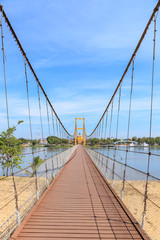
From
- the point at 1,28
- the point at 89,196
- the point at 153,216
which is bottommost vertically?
the point at 153,216

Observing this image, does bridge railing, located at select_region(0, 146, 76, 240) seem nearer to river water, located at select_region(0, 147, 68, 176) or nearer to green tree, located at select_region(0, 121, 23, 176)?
river water, located at select_region(0, 147, 68, 176)

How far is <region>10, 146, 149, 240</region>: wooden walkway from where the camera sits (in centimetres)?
279

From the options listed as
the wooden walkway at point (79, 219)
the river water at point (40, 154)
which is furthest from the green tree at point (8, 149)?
the wooden walkway at point (79, 219)

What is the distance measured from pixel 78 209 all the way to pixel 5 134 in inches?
648

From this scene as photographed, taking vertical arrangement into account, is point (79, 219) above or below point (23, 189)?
above

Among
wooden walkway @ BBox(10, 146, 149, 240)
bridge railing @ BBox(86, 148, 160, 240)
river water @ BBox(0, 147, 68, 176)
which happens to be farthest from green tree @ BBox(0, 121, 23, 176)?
wooden walkway @ BBox(10, 146, 149, 240)

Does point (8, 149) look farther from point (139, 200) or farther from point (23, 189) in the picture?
point (139, 200)

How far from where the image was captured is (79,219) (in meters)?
3.40

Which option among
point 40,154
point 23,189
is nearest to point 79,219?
point 23,189

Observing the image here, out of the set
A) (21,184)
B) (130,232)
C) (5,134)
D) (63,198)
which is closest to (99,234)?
(130,232)

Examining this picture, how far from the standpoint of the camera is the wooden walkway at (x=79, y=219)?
2.79 meters

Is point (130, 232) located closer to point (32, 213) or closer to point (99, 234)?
point (99, 234)

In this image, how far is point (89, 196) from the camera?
4.84 metres

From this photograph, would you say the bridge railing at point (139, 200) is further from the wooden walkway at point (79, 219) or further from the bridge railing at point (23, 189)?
the wooden walkway at point (79, 219)
